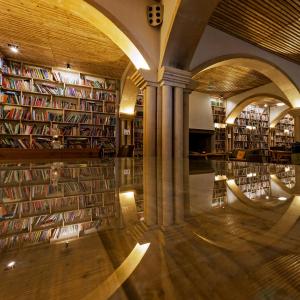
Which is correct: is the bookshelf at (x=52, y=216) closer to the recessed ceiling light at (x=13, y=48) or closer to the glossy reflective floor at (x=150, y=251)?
the glossy reflective floor at (x=150, y=251)

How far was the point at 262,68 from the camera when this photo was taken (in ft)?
15.3

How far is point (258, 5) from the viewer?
10.3 ft

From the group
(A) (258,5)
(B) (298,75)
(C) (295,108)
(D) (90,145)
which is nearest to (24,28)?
(D) (90,145)

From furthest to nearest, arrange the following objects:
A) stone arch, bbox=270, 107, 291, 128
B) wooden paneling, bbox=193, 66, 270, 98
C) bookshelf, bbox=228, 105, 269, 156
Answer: stone arch, bbox=270, 107, 291, 128 < bookshelf, bbox=228, 105, 269, 156 < wooden paneling, bbox=193, 66, 270, 98

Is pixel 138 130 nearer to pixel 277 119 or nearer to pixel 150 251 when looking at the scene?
pixel 150 251

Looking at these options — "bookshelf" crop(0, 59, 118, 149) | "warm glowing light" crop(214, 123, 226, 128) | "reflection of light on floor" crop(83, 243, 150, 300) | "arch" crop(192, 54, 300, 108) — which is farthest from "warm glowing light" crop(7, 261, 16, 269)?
"warm glowing light" crop(214, 123, 226, 128)

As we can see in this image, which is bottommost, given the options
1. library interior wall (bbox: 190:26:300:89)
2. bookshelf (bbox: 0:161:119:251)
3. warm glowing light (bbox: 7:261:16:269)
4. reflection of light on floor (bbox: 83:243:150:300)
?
bookshelf (bbox: 0:161:119:251)

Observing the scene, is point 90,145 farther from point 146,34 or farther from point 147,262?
point 147,262

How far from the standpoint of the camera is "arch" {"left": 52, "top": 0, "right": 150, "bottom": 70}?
105 inches

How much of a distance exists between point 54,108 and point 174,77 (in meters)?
3.54

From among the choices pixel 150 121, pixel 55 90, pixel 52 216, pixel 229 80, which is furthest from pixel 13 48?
pixel 229 80

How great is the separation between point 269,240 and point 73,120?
570 cm

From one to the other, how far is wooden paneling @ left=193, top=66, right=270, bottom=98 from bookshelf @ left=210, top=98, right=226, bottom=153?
0.50 meters

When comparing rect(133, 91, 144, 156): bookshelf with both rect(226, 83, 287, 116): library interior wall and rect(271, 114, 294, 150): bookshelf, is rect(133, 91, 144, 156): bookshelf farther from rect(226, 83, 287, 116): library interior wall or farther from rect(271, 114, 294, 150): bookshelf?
rect(271, 114, 294, 150): bookshelf
